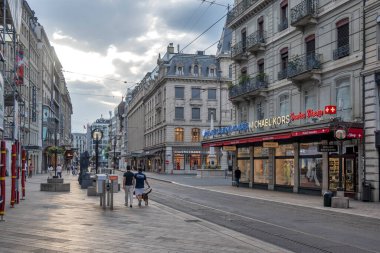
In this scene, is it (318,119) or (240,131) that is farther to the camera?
(240,131)

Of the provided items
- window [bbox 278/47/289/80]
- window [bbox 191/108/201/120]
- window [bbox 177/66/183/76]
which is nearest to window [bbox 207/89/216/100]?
window [bbox 191/108/201/120]

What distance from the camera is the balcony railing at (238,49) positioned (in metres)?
39.2

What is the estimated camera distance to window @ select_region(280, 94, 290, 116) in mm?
33531

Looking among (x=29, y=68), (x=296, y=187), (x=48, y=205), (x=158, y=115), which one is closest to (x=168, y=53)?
(x=158, y=115)

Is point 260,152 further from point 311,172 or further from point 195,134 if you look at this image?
point 195,134

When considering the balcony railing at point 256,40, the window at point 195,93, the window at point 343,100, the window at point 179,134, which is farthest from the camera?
the window at point 195,93

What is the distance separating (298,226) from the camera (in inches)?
569

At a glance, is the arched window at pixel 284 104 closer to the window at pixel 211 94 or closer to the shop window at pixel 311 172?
the shop window at pixel 311 172

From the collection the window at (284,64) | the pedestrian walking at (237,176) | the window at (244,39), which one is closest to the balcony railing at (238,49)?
the window at (244,39)

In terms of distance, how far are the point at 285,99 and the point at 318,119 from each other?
638 centimetres

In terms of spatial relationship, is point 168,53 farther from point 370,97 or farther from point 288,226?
point 288,226

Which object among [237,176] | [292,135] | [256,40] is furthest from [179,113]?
[292,135]

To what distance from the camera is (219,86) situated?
80.4 metres

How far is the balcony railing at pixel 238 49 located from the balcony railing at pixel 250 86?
2616 mm
